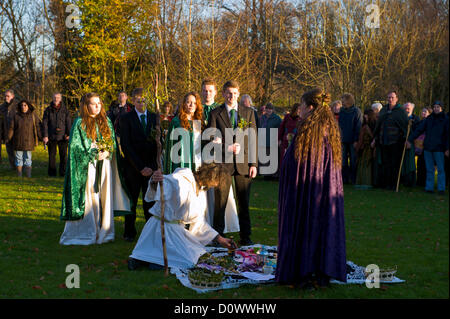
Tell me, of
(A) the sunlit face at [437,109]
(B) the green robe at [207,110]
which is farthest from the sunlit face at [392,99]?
(B) the green robe at [207,110]

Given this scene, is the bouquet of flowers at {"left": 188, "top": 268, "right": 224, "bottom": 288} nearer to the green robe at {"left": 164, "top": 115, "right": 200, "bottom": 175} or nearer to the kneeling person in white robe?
the kneeling person in white robe

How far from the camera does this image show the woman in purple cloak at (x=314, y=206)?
5078 millimetres

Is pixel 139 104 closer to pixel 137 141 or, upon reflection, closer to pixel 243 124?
pixel 137 141

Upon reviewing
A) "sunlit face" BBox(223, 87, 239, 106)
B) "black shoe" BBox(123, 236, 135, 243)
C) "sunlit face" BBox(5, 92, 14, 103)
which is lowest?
"black shoe" BBox(123, 236, 135, 243)

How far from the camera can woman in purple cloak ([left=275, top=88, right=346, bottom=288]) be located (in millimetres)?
5078

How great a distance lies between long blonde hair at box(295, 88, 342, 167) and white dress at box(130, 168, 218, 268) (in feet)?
5.65

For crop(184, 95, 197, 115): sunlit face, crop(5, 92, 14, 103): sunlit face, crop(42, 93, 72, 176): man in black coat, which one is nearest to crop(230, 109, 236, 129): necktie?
crop(184, 95, 197, 115): sunlit face

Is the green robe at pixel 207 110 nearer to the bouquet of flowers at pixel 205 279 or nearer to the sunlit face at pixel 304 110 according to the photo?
the sunlit face at pixel 304 110

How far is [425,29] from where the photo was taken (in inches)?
741

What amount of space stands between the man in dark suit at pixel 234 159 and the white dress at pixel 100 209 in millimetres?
1473

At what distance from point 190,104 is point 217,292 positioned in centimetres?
303

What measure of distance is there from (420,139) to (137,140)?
9.02 m

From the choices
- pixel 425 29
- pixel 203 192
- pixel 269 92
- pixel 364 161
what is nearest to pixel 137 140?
pixel 203 192

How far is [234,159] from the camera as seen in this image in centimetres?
734
